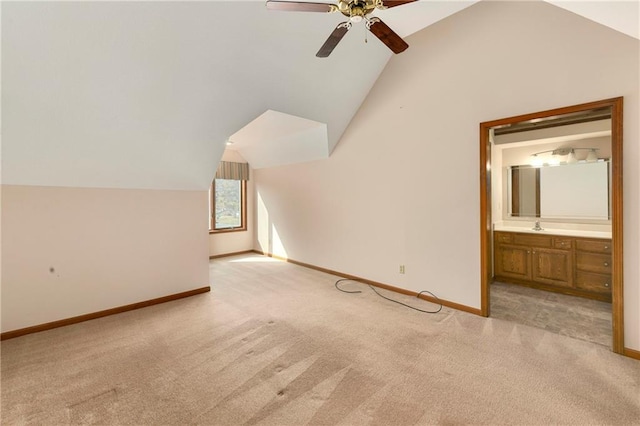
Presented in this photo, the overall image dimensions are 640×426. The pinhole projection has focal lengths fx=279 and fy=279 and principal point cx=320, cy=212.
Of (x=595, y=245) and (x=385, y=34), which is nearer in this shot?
(x=385, y=34)

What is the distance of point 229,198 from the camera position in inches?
257

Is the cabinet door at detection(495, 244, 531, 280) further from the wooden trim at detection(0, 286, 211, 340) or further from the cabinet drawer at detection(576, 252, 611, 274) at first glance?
the wooden trim at detection(0, 286, 211, 340)

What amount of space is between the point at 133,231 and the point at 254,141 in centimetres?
289

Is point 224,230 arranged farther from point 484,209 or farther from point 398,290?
point 484,209

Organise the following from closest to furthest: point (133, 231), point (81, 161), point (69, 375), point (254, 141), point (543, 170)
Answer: point (69, 375), point (81, 161), point (133, 231), point (543, 170), point (254, 141)

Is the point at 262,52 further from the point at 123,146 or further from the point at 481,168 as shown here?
the point at 481,168

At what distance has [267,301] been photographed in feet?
11.7

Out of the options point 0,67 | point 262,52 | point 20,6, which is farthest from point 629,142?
point 0,67

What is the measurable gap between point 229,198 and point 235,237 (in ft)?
3.04

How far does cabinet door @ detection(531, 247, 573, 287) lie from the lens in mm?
3650

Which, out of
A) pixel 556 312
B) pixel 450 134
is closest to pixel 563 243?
pixel 556 312

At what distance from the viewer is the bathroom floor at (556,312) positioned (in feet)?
8.85

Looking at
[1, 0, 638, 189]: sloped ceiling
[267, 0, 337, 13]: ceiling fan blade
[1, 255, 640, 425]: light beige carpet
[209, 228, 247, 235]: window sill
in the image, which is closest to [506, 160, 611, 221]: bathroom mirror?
[1, 255, 640, 425]: light beige carpet

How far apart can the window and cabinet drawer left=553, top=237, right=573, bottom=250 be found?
5.74m
